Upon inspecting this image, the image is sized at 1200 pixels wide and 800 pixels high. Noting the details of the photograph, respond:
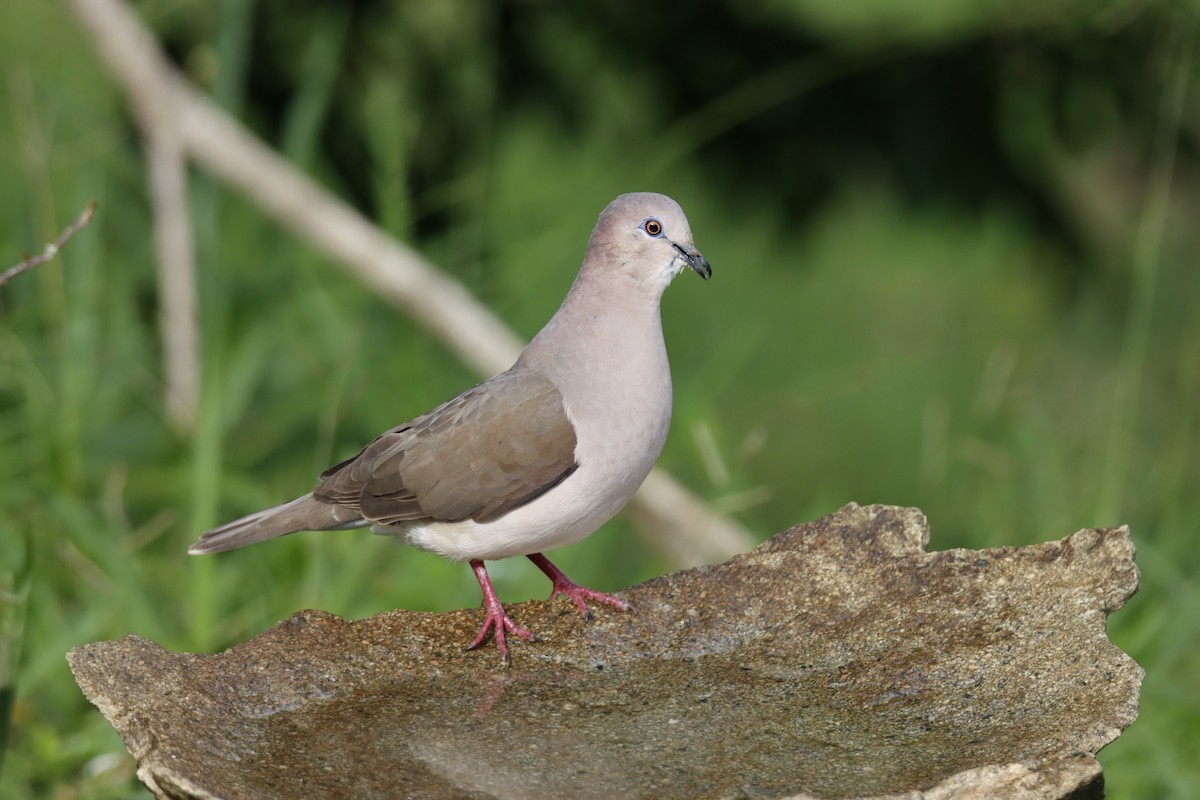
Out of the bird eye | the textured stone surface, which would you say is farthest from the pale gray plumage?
the textured stone surface

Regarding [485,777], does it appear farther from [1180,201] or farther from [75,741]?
[1180,201]

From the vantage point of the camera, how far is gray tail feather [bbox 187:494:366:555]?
Result: 2.95 meters

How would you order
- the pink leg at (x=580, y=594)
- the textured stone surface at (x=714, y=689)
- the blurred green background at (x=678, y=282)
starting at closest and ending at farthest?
1. the textured stone surface at (x=714, y=689)
2. the pink leg at (x=580, y=594)
3. the blurred green background at (x=678, y=282)

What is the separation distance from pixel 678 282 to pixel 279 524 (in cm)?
378

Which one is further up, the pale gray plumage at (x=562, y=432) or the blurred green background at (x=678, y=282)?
the blurred green background at (x=678, y=282)

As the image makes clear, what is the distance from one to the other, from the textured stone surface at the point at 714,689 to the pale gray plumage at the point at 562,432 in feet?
0.49

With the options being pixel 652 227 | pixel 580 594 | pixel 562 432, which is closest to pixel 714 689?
pixel 580 594

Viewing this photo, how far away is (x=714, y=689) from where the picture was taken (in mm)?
2643

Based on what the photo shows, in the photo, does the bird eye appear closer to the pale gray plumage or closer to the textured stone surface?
the pale gray plumage

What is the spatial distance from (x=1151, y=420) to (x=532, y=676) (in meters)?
4.99

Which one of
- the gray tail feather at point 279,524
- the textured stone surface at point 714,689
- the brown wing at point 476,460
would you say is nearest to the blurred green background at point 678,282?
the gray tail feather at point 279,524

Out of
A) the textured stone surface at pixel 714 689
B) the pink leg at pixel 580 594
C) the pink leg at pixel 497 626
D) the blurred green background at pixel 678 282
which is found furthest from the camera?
the blurred green background at pixel 678 282

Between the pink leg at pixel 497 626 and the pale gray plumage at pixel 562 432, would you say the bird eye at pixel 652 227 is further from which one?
the pink leg at pixel 497 626

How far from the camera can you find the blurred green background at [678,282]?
4.45 meters
